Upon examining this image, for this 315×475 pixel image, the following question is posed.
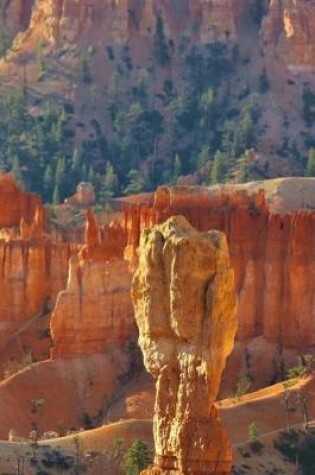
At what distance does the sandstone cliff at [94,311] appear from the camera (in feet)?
329

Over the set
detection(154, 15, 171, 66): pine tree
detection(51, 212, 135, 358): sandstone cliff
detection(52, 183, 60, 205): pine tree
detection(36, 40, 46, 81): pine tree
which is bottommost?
detection(51, 212, 135, 358): sandstone cliff

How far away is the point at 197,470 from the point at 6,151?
106 m

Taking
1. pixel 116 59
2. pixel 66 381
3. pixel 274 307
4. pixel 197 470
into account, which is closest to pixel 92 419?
pixel 66 381

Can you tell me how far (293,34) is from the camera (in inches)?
6102

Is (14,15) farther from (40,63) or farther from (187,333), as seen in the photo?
(187,333)

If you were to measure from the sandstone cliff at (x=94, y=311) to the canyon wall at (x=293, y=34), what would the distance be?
54.6m

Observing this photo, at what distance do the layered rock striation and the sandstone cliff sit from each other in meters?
55.0

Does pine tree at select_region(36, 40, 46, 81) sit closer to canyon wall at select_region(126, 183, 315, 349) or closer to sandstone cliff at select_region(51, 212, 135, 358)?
canyon wall at select_region(126, 183, 315, 349)

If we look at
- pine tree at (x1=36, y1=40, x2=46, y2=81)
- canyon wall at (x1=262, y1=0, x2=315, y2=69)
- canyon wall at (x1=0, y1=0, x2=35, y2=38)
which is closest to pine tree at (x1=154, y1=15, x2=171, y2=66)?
canyon wall at (x1=262, y1=0, x2=315, y2=69)

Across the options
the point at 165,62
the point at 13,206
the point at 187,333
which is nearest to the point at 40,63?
the point at 165,62

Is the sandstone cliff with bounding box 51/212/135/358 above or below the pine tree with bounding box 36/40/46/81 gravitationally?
below

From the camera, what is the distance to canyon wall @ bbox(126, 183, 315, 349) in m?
100

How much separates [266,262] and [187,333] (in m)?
57.2

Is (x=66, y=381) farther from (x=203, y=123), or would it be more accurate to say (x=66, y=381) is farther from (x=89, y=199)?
(x=203, y=123)
